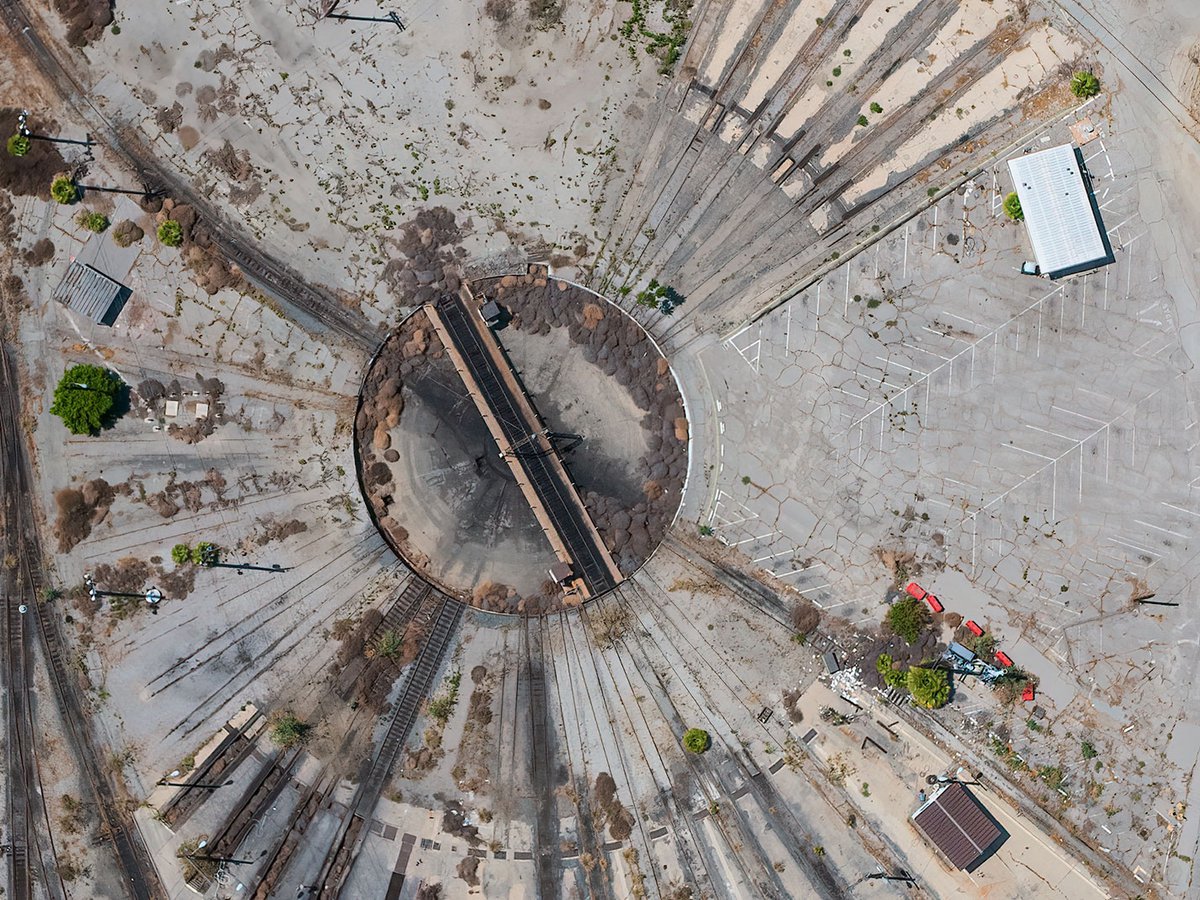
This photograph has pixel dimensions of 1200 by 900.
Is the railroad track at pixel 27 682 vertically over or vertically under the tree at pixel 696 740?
under

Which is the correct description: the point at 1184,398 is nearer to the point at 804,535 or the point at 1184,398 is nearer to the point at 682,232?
the point at 804,535

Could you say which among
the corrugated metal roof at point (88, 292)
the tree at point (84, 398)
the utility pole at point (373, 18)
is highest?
the utility pole at point (373, 18)

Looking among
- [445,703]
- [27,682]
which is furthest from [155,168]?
[445,703]

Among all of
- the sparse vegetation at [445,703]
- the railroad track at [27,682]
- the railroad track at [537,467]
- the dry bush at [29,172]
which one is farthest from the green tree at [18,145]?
the sparse vegetation at [445,703]

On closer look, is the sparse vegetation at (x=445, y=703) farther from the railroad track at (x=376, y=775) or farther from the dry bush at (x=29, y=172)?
the dry bush at (x=29, y=172)

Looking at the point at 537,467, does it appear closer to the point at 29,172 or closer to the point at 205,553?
the point at 205,553

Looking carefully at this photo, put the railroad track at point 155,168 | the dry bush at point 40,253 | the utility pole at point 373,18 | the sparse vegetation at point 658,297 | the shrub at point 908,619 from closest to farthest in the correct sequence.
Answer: the shrub at point 908,619 < the dry bush at point 40,253 < the railroad track at point 155,168 < the utility pole at point 373,18 < the sparse vegetation at point 658,297

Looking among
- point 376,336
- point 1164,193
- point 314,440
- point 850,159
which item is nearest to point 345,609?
point 314,440
